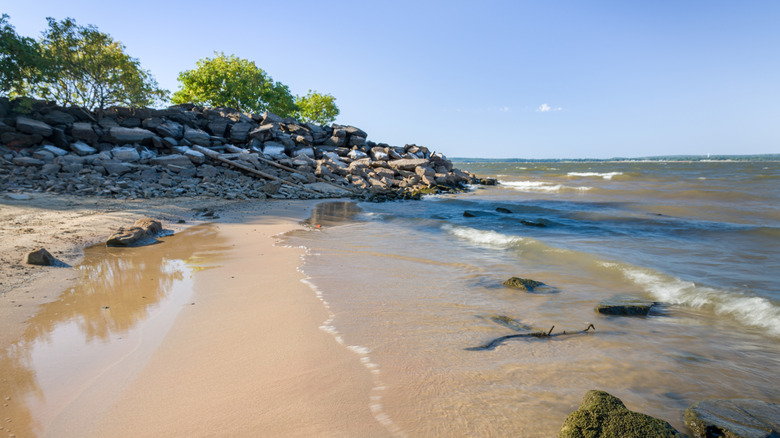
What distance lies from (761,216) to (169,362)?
1955 centimetres

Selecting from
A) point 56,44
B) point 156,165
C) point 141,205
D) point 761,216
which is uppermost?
point 56,44

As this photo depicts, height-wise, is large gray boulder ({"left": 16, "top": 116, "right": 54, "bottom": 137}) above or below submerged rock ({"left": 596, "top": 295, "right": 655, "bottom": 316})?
above

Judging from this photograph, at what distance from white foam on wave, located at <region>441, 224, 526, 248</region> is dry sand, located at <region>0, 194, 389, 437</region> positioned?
5.28m

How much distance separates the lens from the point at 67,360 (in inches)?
129

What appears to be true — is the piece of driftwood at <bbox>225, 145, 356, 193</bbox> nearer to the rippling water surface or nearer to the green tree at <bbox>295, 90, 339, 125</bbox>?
the rippling water surface

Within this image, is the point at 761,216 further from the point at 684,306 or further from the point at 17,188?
the point at 17,188

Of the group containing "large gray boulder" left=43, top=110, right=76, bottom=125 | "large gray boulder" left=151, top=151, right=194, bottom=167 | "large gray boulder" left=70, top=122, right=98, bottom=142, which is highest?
"large gray boulder" left=43, top=110, right=76, bottom=125

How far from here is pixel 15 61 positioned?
751 inches

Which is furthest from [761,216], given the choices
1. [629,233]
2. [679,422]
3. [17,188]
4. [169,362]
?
[17,188]

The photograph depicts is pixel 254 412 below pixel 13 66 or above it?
below

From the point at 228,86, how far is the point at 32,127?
74.2 ft

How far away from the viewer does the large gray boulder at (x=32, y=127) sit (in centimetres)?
1731

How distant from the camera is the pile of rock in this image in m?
15.2

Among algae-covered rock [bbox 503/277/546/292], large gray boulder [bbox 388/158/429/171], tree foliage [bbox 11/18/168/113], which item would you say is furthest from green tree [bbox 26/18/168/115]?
algae-covered rock [bbox 503/277/546/292]
